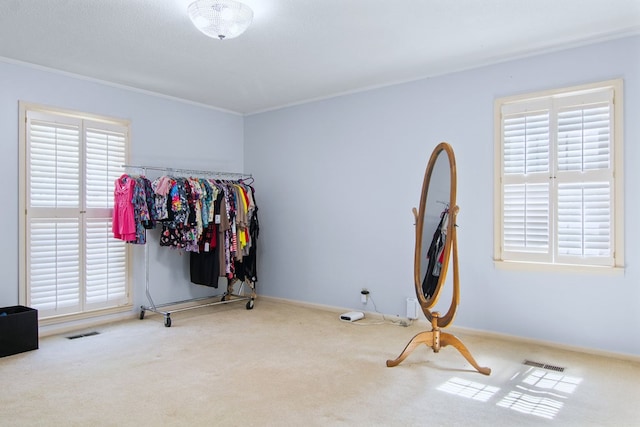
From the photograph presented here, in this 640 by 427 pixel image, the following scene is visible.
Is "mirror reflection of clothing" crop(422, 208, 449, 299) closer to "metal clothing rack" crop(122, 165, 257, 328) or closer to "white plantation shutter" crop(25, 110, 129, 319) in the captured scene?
"metal clothing rack" crop(122, 165, 257, 328)

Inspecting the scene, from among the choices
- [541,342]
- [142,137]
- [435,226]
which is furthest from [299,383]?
[142,137]

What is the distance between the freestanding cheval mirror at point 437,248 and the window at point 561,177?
76 centimetres

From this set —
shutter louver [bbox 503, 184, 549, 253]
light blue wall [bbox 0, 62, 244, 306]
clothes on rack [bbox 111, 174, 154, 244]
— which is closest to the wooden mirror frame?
shutter louver [bbox 503, 184, 549, 253]

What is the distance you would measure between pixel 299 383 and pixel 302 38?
8.32 feet

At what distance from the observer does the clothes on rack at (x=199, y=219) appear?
445 cm

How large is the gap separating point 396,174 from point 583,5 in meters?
2.18

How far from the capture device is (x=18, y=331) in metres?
3.61

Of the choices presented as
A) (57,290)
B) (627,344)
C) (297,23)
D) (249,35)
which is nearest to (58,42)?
(249,35)

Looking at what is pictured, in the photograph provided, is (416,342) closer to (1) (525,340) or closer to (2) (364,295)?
(1) (525,340)

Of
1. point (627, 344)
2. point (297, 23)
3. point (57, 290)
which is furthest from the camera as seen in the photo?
point (57, 290)

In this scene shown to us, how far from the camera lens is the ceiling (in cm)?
297

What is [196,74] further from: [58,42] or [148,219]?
[148,219]

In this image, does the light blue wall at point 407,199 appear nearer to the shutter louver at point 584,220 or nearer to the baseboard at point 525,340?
the baseboard at point 525,340

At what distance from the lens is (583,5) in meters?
2.94
